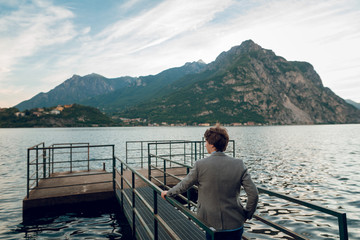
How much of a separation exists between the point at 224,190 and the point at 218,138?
575 millimetres

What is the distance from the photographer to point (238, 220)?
8.58 ft

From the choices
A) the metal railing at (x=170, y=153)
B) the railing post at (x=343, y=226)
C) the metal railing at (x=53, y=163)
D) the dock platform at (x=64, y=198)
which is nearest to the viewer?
the railing post at (x=343, y=226)

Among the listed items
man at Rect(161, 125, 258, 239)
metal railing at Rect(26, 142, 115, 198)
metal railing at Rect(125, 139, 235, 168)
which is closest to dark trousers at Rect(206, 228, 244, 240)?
man at Rect(161, 125, 258, 239)

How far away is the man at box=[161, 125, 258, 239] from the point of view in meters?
2.55

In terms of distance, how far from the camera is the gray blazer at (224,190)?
8.36 feet

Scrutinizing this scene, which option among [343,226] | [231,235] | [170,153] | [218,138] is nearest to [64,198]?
[170,153]

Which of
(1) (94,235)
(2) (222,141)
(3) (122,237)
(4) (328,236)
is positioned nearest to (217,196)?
(2) (222,141)

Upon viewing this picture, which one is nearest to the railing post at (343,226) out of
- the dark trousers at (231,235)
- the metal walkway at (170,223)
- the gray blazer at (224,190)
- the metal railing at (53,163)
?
the gray blazer at (224,190)

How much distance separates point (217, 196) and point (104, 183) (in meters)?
8.19

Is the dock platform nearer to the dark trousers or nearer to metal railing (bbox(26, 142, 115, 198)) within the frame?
metal railing (bbox(26, 142, 115, 198))

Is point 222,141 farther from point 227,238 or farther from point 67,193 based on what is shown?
point 67,193

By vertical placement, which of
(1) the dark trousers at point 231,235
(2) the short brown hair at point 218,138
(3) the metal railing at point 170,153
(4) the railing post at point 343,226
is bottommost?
(3) the metal railing at point 170,153

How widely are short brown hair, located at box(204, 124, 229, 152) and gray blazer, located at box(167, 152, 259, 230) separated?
94mm

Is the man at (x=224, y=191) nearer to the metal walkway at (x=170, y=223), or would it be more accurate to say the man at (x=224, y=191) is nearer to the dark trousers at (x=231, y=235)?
the dark trousers at (x=231, y=235)
